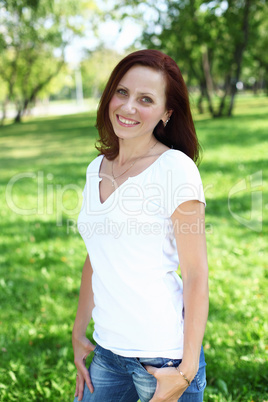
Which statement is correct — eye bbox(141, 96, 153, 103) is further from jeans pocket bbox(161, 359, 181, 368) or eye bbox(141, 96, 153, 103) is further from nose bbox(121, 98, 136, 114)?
jeans pocket bbox(161, 359, 181, 368)

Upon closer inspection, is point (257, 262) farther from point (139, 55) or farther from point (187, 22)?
point (187, 22)

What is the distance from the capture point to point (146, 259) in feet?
5.31

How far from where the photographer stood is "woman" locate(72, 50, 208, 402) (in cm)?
157

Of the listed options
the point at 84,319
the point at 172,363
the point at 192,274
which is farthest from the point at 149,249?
the point at 84,319

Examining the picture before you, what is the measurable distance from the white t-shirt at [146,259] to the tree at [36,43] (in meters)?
22.2

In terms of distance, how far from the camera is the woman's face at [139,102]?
173 centimetres

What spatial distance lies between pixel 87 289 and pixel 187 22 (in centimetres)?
843

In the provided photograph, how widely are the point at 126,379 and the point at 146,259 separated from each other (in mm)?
584

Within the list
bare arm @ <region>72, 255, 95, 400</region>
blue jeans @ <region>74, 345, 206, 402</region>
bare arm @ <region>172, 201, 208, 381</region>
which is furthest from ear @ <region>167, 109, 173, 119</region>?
blue jeans @ <region>74, 345, 206, 402</region>

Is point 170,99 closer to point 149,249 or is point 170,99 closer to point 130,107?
point 130,107

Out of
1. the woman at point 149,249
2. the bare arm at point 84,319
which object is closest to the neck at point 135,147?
the woman at point 149,249

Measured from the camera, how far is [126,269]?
1642 mm

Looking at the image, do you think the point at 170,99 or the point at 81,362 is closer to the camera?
the point at 170,99

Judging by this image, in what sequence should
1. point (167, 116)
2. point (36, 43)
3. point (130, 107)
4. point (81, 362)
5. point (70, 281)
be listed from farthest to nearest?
point (36, 43)
point (70, 281)
point (81, 362)
point (167, 116)
point (130, 107)
